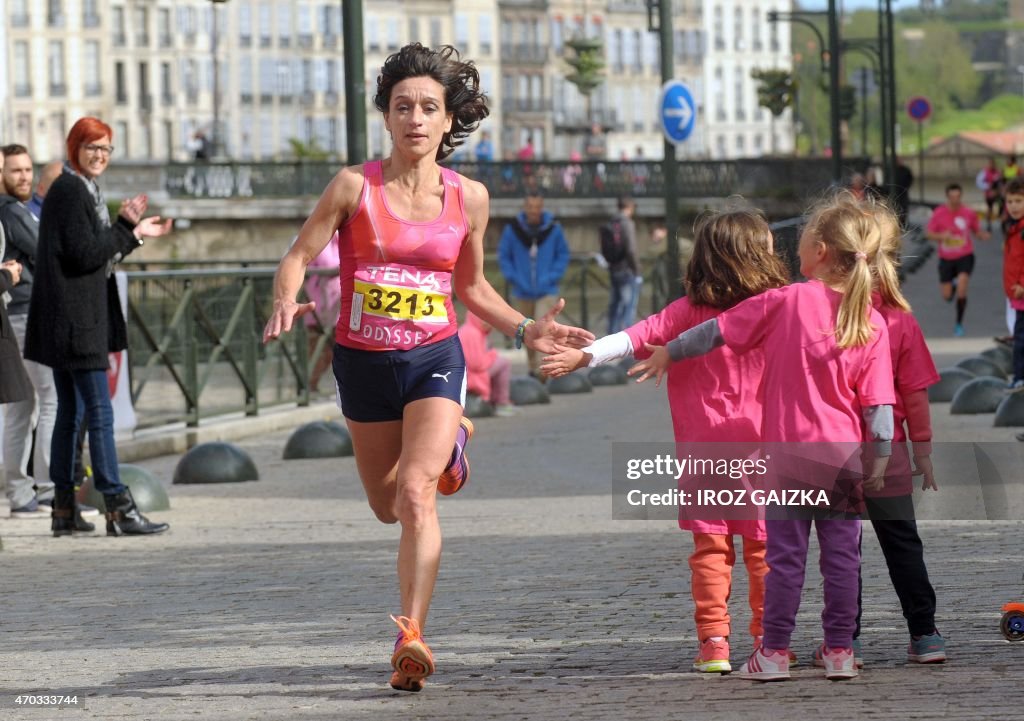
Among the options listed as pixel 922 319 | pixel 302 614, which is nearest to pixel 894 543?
pixel 302 614

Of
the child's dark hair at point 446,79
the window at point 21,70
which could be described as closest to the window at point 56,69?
the window at point 21,70

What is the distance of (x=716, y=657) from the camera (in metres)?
6.71

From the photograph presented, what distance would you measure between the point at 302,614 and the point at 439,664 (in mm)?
1335

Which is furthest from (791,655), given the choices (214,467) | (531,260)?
(531,260)

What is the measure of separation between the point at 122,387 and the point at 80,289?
462cm

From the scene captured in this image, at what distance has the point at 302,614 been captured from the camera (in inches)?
327

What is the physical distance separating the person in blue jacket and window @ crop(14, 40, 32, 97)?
100633 millimetres

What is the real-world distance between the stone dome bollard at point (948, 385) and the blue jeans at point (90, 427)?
8.51 m

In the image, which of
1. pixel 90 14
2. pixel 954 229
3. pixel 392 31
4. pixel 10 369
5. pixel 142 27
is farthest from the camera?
pixel 392 31

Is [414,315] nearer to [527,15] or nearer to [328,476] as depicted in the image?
[328,476]

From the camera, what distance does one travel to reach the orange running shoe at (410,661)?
6.45 metres

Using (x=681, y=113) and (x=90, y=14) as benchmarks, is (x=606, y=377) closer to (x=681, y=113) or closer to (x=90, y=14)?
(x=681, y=113)

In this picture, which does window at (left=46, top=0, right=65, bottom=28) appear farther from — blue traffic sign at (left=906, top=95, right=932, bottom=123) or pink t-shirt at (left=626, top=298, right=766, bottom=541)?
pink t-shirt at (left=626, top=298, right=766, bottom=541)

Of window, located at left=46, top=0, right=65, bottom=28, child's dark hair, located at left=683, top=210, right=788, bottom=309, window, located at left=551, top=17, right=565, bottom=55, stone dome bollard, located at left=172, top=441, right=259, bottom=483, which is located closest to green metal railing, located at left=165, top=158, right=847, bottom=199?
stone dome bollard, located at left=172, top=441, right=259, bottom=483
